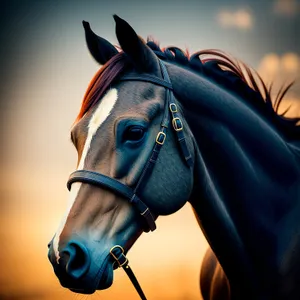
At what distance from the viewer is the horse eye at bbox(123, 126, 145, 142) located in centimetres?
221

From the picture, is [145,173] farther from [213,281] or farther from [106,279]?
[213,281]

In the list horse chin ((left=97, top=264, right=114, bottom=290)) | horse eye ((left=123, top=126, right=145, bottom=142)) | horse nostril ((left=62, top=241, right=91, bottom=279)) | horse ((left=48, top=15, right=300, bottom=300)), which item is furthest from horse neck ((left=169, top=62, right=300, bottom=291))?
horse nostril ((left=62, top=241, right=91, bottom=279))

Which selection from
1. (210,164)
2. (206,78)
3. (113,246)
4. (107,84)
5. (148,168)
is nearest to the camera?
(113,246)

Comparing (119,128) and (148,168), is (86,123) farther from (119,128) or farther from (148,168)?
(148,168)

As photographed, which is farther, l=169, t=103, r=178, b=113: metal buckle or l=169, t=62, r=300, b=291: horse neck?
l=169, t=62, r=300, b=291: horse neck

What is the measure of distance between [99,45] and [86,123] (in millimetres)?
631

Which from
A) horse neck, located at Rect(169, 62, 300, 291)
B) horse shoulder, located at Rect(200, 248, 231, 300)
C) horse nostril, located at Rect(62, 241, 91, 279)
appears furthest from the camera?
horse shoulder, located at Rect(200, 248, 231, 300)

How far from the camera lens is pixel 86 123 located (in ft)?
7.41

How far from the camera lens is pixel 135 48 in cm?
240

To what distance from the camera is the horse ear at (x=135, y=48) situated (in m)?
2.32

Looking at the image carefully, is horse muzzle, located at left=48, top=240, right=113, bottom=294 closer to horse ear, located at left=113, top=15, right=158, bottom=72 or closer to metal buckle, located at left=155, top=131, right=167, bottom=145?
metal buckle, located at left=155, top=131, right=167, bottom=145

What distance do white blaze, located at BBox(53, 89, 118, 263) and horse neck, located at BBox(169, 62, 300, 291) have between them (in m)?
0.41

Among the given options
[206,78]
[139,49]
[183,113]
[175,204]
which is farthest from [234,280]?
[139,49]

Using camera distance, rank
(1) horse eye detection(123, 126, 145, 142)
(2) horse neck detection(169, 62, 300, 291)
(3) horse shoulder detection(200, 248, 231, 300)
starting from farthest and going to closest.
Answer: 1. (3) horse shoulder detection(200, 248, 231, 300)
2. (2) horse neck detection(169, 62, 300, 291)
3. (1) horse eye detection(123, 126, 145, 142)
